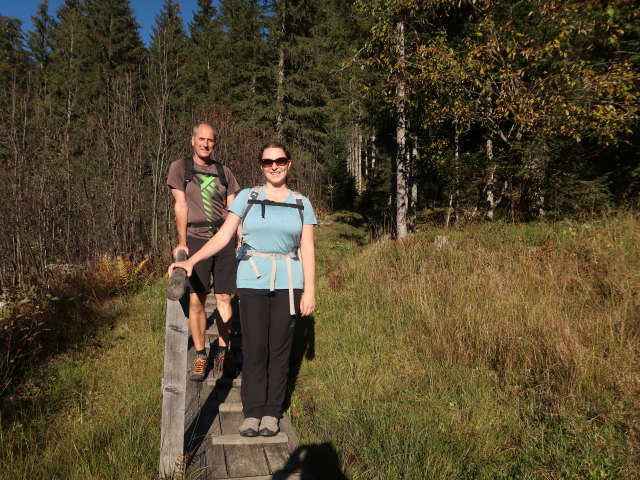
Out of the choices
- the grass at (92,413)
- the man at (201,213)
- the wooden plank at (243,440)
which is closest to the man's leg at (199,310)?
the man at (201,213)

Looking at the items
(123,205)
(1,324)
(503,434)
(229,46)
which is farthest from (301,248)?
(229,46)

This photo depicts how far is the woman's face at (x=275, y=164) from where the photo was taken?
2.67 meters

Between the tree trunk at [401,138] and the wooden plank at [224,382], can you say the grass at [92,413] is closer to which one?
the wooden plank at [224,382]

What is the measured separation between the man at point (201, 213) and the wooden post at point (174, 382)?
3.77ft

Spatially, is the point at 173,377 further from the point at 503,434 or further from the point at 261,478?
the point at 503,434

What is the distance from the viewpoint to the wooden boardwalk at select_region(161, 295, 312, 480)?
86.1 inches

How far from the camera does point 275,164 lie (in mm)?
2678

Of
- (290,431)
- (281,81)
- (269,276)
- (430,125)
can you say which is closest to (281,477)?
(290,431)

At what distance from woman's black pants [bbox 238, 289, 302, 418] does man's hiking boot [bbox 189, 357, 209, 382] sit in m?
0.88

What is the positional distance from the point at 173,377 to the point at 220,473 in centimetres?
75

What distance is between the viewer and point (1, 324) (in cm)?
383

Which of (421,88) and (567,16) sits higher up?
(567,16)

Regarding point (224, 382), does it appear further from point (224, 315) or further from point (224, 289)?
point (224, 289)

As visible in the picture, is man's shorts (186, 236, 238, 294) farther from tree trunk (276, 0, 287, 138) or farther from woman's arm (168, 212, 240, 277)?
tree trunk (276, 0, 287, 138)
